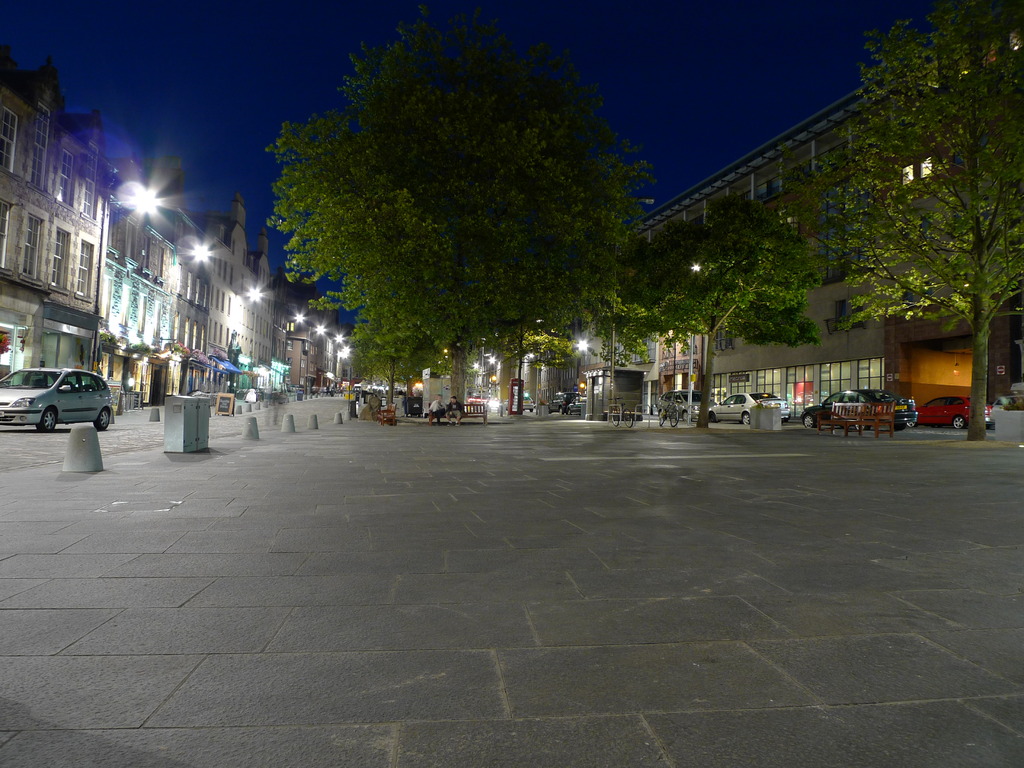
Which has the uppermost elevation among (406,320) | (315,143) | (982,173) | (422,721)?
(315,143)

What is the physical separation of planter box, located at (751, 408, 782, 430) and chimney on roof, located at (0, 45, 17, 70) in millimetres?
33665

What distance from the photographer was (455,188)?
25.3 meters

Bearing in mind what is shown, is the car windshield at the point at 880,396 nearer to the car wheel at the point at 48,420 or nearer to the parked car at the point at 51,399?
the parked car at the point at 51,399

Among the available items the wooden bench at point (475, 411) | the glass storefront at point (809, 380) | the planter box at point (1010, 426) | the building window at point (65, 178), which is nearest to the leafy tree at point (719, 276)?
the planter box at point (1010, 426)

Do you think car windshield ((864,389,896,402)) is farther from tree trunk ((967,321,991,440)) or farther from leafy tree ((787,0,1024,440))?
tree trunk ((967,321,991,440))

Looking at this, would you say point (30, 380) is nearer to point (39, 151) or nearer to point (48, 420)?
point (48, 420)

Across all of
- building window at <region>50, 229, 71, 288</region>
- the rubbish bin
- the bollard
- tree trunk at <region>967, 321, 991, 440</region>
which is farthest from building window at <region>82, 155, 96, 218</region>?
tree trunk at <region>967, 321, 991, 440</region>

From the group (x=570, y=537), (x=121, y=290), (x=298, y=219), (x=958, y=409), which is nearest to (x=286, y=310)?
(x=121, y=290)

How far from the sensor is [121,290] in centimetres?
3488

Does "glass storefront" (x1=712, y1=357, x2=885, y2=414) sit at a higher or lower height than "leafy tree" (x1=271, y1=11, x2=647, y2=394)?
lower

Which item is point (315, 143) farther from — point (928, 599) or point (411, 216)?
point (928, 599)

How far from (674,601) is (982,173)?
686 inches

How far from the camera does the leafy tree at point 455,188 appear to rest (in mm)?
24734

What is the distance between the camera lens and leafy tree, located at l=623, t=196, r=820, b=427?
25.0m
